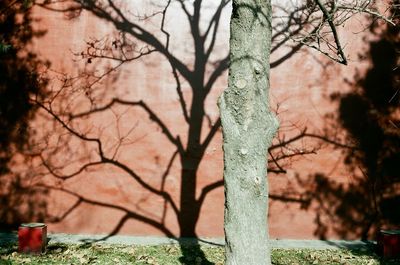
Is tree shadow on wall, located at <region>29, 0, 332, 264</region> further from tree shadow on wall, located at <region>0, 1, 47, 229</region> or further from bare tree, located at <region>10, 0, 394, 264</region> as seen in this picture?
tree shadow on wall, located at <region>0, 1, 47, 229</region>

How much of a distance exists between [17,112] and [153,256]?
4.07 metres

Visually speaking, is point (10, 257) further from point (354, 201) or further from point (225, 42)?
point (354, 201)

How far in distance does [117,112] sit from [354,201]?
4979 millimetres

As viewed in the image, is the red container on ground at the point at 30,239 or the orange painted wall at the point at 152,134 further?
the orange painted wall at the point at 152,134

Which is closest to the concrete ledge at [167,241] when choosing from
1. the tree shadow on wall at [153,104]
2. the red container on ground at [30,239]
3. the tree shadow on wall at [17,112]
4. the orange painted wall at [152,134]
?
the orange painted wall at [152,134]

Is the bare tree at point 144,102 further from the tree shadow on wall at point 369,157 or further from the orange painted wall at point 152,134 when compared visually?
the tree shadow on wall at point 369,157

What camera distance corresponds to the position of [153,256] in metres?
7.07

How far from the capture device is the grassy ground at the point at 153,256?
6.70 metres

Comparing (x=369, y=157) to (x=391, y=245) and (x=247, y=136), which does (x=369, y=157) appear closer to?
(x=391, y=245)

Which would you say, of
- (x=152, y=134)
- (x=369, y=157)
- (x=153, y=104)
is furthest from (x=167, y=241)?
(x=369, y=157)

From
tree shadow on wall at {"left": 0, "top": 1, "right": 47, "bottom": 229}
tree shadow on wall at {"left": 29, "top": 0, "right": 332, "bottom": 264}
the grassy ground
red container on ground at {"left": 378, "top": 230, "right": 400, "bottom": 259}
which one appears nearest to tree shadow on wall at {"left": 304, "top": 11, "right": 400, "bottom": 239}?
the grassy ground

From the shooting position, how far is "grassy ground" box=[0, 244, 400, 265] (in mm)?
6703

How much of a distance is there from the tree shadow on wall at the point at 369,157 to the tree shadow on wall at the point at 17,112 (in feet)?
18.6

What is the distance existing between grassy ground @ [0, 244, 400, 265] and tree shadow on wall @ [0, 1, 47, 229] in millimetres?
1341
